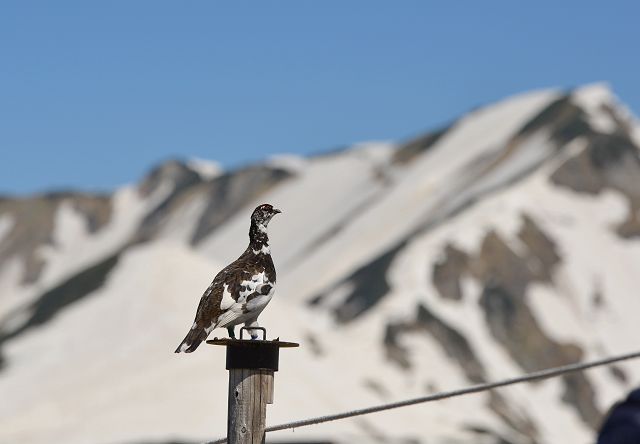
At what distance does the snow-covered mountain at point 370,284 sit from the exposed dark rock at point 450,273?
0.15 m

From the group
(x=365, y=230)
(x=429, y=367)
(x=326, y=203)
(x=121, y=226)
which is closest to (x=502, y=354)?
(x=429, y=367)

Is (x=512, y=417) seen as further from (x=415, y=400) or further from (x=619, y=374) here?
(x=415, y=400)

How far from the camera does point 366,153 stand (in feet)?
584

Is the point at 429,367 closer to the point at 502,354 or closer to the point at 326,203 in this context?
the point at 502,354

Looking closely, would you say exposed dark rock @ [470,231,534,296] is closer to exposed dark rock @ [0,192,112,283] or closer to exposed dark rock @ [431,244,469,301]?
exposed dark rock @ [431,244,469,301]

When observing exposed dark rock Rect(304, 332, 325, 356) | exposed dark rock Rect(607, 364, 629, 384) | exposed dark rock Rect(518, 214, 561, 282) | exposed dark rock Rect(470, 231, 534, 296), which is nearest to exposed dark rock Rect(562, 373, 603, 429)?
exposed dark rock Rect(607, 364, 629, 384)

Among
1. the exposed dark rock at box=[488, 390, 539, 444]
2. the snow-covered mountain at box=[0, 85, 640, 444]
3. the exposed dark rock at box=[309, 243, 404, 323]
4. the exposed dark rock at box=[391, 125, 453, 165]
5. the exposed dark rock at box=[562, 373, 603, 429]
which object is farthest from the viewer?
the exposed dark rock at box=[391, 125, 453, 165]

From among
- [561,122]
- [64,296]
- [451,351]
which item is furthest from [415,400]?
[561,122]

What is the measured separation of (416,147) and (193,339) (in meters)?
159

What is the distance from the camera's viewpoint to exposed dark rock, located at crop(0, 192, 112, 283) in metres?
172

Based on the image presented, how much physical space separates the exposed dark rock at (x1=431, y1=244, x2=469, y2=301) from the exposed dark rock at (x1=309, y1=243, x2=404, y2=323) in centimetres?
345

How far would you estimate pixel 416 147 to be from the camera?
550ft

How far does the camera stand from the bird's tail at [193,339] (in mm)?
9086

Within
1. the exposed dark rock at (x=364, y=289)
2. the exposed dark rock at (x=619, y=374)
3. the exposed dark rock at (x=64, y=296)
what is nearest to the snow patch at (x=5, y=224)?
the exposed dark rock at (x=364, y=289)
